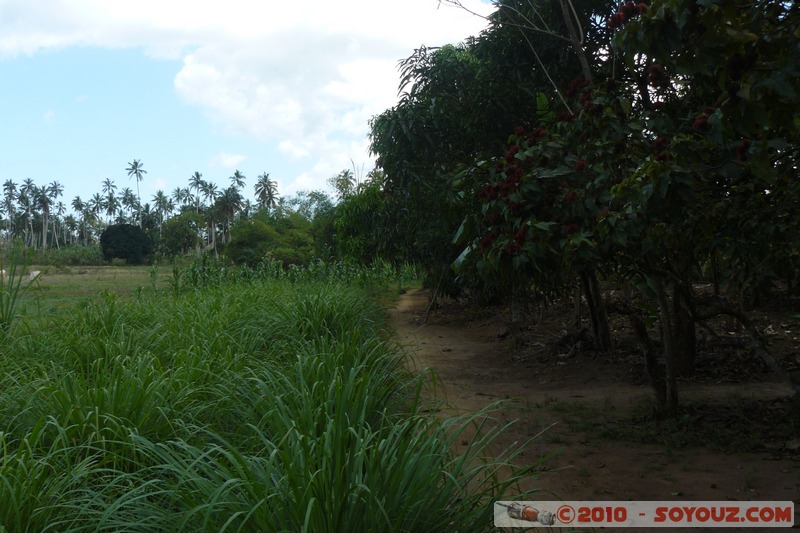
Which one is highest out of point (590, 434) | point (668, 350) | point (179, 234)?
point (179, 234)

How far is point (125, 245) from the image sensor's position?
52.3 m

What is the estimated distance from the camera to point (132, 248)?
5247cm

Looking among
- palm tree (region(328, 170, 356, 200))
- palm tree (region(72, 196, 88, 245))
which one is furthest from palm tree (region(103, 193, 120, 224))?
palm tree (region(328, 170, 356, 200))

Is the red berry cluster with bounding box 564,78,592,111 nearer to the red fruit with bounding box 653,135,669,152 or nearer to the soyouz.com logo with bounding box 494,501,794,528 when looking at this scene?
the red fruit with bounding box 653,135,669,152

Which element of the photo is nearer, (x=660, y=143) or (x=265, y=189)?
(x=660, y=143)

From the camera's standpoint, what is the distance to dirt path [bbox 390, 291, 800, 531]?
13.5ft

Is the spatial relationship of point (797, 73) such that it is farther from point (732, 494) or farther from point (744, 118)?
point (732, 494)

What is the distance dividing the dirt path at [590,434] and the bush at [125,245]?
4564cm

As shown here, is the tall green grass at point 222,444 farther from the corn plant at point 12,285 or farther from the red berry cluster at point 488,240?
the red berry cluster at point 488,240

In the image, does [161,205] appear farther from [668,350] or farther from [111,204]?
[668,350]

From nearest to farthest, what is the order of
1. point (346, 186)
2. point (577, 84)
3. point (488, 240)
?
point (488, 240) → point (577, 84) → point (346, 186)

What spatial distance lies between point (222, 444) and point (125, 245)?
52865mm

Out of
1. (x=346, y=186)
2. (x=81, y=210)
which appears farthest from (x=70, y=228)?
(x=346, y=186)

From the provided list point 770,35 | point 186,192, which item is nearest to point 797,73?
point 770,35
